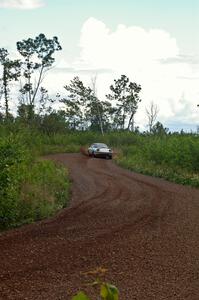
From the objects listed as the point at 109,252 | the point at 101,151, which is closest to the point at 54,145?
the point at 101,151

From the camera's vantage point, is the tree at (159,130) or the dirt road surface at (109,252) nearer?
the dirt road surface at (109,252)

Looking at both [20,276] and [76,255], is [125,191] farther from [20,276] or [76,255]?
[20,276]

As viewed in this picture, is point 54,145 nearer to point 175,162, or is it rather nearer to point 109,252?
point 175,162

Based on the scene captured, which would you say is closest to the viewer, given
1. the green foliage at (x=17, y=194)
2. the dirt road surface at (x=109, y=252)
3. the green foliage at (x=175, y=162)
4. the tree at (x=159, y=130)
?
the dirt road surface at (x=109, y=252)

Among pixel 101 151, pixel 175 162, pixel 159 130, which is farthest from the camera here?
pixel 159 130

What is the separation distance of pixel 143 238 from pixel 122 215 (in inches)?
125

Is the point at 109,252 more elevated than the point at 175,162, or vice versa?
the point at 175,162

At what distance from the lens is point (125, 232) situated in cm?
1188

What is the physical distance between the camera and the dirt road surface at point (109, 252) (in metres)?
7.51

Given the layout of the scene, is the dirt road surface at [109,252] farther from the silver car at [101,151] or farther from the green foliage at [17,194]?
the silver car at [101,151]

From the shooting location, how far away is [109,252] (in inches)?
386

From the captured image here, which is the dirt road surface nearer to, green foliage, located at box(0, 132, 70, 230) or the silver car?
green foliage, located at box(0, 132, 70, 230)

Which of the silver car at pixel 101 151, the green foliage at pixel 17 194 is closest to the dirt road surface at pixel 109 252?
the green foliage at pixel 17 194

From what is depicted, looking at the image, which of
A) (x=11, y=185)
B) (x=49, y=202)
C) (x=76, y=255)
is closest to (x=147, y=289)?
(x=76, y=255)
